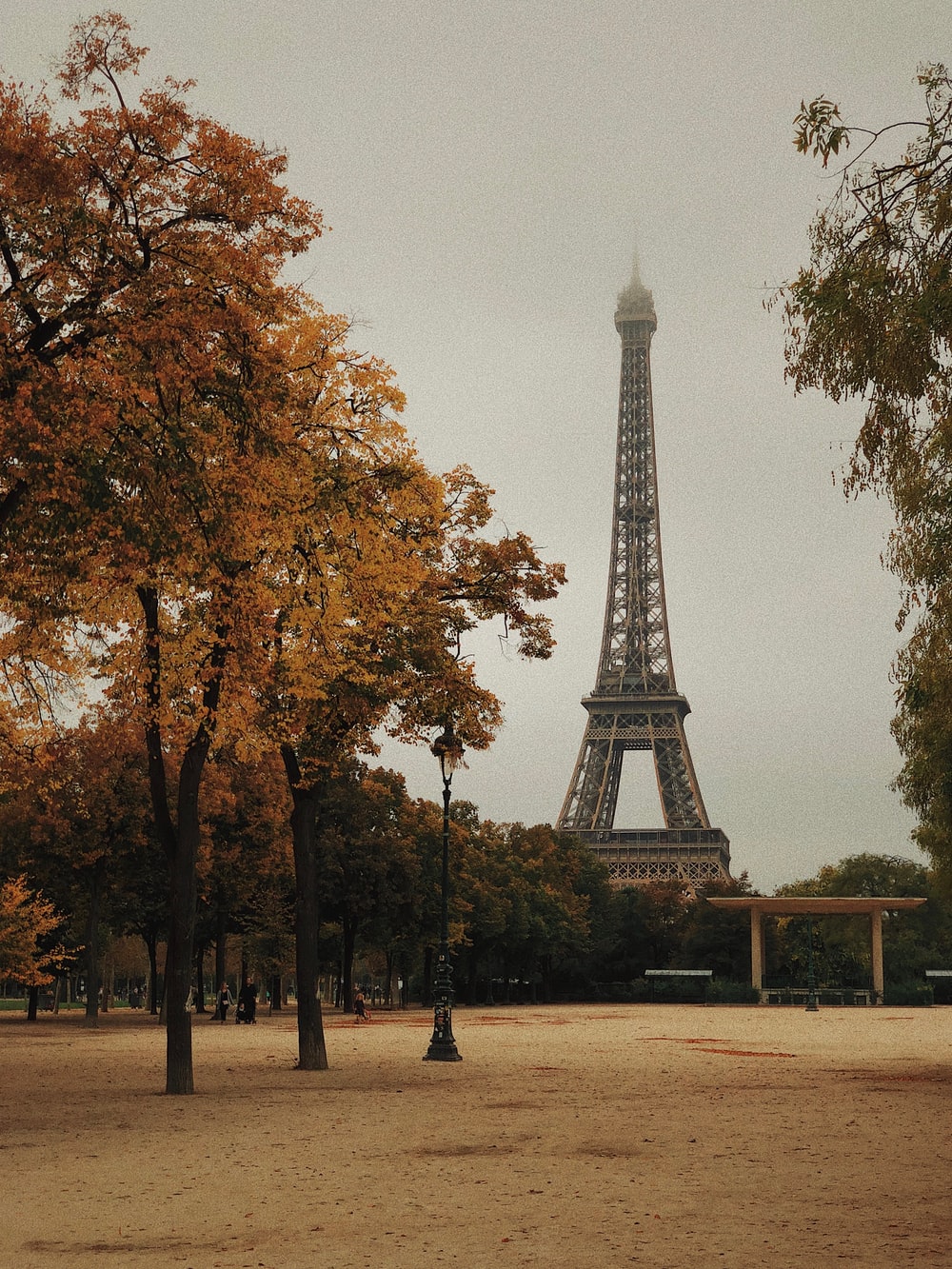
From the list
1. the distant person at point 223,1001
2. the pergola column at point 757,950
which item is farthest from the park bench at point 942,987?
the distant person at point 223,1001

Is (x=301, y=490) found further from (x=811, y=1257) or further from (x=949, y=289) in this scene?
(x=811, y=1257)

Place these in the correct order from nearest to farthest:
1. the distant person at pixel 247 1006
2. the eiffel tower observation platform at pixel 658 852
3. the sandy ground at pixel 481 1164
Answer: the sandy ground at pixel 481 1164 → the distant person at pixel 247 1006 → the eiffel tower observation platform at pixel 658 852

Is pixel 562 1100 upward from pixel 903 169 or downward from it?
downward

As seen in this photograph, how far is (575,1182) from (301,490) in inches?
390

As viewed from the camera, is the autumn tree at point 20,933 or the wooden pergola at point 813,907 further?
the wooden pergola at point 813,907

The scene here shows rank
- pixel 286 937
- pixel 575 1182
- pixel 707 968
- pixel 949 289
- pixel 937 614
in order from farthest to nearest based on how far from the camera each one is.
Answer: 1. pixel 707 968
2. pixel 286 937
3. pixel 937 614
4. pixel 575 1182
5. pixel 949 289

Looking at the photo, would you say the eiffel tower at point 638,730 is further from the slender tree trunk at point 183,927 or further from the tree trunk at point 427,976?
the slender tree trunk at point 183,927

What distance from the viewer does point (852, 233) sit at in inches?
447

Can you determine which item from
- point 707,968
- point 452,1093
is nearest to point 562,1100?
point 452,1093

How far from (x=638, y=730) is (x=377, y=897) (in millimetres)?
54114

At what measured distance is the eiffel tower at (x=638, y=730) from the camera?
344ft

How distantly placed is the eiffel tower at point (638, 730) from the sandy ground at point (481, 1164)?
77.6m

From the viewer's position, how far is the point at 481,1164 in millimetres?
13203

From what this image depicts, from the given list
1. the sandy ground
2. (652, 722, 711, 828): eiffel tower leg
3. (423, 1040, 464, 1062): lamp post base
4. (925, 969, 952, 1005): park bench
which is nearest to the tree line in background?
(925, 969, 952, 1005): park bench
